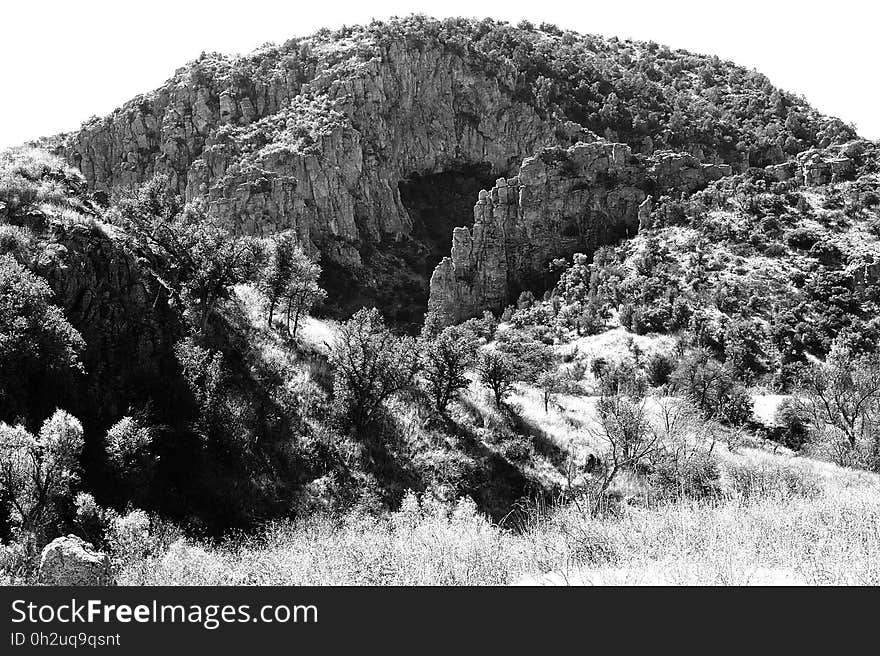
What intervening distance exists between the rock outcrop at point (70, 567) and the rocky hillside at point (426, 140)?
7054 centimetres

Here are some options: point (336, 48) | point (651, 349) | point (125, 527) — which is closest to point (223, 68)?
point (336, 48)

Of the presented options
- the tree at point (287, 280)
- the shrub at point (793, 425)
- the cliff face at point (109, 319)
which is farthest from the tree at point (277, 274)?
the shrub at point (793, 425)

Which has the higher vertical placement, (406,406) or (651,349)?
(651,349)

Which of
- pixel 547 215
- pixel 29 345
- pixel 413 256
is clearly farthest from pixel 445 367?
pixel 413 256

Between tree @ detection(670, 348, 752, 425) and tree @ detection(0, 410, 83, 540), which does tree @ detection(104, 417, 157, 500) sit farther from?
tree @ detection(670, 348, 752, 425)

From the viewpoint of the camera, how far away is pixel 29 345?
55.5ft

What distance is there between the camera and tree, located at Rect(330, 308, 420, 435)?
25031 mm

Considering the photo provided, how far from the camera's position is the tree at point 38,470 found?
12.9m

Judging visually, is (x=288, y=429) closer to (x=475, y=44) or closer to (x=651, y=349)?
(x=651, y=349)

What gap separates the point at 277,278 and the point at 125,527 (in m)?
21.1

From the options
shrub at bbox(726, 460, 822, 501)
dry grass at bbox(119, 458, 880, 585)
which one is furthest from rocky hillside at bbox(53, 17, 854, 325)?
dry grass at bbox(119, 458, 880, 585)

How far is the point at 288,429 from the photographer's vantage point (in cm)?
2319

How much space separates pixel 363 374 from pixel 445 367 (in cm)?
562

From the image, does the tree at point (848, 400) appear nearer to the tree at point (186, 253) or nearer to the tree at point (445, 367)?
the tree at point (445, 367)
